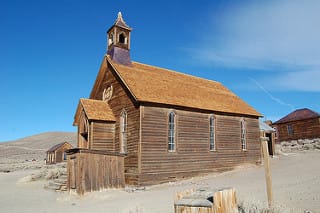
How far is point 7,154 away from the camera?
3233 inches

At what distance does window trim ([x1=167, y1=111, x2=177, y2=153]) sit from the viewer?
1826 cm

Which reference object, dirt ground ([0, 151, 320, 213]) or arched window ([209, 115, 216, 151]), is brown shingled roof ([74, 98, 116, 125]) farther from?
arched window ([209, 115, 216, 151])

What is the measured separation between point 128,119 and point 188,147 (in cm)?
452

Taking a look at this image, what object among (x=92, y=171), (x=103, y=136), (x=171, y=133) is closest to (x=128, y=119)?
(x=103, y=136)

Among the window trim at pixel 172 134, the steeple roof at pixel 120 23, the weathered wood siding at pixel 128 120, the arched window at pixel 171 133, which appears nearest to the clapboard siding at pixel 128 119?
the weathered wood siding at pixel 128 120

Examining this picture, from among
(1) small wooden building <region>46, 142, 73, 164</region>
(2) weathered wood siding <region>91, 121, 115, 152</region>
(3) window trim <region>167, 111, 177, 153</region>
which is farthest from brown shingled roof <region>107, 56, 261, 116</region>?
(1) small wooden building <region>46, 142, 73, 164</region>

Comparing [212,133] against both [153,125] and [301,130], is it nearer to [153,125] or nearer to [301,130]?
[153,125]

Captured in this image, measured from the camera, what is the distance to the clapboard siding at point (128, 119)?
56.0 feet

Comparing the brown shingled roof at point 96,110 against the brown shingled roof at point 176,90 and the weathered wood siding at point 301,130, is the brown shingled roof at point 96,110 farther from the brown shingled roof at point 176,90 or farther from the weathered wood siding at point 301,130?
the weathered wood siding at point 301,130

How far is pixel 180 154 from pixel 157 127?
8.33ft

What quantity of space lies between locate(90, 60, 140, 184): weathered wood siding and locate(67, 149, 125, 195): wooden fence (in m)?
0.85

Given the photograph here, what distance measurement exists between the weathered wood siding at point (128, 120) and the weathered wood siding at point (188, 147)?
0.53 metres

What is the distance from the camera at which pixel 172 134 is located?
730 inches

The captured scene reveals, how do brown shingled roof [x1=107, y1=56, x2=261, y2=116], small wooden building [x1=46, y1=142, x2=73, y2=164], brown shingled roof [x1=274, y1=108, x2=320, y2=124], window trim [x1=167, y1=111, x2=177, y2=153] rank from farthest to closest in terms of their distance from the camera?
small wooden building [x1=46, y1=142, x2=73, y2=164] < brown shingled roof [x1=274, y1=108, x2=320, y2=124] < brown shingled roof [x1=107, y1=56, x2=261, y2=116] < window trim [x1=167, y1=111, x2=177, y2=153]
